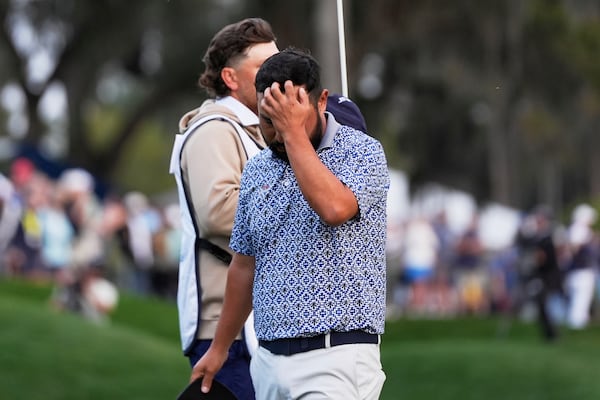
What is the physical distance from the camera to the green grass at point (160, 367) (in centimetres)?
1014

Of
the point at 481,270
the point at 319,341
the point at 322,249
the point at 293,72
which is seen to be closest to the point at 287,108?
the point at 293,72

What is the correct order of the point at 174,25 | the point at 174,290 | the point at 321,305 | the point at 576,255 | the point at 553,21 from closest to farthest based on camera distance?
the point at 321,305 → the point at 576,255 → the point at 174,290 → the point at 174,25 → the point at 553,21

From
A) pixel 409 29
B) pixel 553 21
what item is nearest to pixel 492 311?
pixel 409 29

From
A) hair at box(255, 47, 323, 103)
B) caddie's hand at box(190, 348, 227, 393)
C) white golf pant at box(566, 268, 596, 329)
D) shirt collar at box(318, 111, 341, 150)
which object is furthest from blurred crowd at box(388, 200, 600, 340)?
hair at box(255, 47, 323, 103)

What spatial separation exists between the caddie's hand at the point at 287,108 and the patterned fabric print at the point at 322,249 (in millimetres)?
161

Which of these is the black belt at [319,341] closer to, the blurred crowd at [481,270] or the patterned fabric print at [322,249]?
the patterned fabric print at [322,249]

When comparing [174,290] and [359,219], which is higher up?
[359,219]

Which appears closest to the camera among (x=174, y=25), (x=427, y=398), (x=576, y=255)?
(x=427, y=398)

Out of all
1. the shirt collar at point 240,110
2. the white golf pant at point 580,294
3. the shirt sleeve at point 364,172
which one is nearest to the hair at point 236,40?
the shirt collar at point 240,110

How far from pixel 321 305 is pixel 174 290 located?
18864 mm

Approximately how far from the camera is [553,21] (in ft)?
96.0

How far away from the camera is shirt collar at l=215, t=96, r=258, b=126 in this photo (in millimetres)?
4953

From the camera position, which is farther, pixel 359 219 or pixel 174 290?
pixel 174 290

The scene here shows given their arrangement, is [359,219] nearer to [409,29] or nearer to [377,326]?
[377,326]
